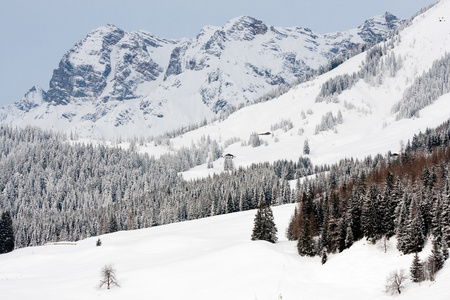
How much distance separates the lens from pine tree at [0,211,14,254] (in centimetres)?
11594

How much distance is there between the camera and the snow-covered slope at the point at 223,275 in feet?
181

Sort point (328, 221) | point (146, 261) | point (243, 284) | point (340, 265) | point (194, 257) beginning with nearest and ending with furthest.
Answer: point (243, 284)
point (340, 265)
point (194, 257)
point (146, 261)
point (328, 221)

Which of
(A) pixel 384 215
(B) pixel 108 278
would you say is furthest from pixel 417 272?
(B) pixel 108 278

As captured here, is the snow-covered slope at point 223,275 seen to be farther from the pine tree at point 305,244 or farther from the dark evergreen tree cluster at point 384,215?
the dark evergreen tree cluster at point 384,215

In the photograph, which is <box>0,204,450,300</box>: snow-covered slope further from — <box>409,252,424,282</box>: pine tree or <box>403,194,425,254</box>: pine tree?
<box>403,194,425,254</box>: pine tree

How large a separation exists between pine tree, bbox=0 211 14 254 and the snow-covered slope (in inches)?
1356

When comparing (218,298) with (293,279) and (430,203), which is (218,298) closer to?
(293,279)

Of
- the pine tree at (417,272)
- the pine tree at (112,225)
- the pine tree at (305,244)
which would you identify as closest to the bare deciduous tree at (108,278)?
the pine tree at (305,244)

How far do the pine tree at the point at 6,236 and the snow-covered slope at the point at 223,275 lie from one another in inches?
1356

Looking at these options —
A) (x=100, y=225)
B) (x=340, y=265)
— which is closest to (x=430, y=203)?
(x=340, y=265)

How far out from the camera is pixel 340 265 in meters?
66.4

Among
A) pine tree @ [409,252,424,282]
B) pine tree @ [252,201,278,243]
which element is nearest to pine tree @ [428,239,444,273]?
pine tree @ [409,252,424,282]

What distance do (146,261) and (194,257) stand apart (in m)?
10.5

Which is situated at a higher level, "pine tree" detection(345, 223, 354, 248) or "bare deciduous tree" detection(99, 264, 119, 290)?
"pine tree" detection(345, 223, 354, 248)
